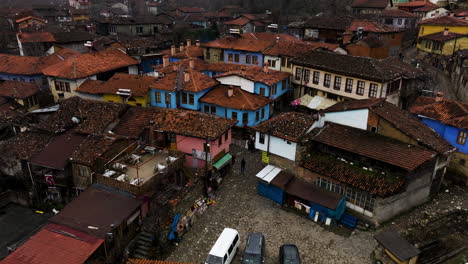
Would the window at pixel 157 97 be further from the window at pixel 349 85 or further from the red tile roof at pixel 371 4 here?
the red tile roof at pixel 371 4

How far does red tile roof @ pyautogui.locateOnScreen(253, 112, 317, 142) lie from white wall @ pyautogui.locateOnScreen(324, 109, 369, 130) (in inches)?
65.5

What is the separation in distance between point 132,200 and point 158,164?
377 centimetres

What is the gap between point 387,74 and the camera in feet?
113

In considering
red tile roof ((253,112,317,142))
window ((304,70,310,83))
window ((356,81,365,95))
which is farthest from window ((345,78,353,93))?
red tile roof ((253,112,317,142))

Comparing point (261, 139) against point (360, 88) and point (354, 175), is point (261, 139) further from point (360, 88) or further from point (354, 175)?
point (360, 88)

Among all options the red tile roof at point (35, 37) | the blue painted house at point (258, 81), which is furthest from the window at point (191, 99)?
the red tile roof at point (35, 37)

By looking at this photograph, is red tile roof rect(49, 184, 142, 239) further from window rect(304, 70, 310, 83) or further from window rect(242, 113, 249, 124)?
window rect(304, 70, 310, 83)

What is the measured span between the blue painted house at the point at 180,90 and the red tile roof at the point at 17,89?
1427 centimetres

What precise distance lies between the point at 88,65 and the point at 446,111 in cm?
3942

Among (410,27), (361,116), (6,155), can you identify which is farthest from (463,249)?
(410,27)

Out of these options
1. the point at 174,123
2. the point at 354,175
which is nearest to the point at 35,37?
the point at 174,123

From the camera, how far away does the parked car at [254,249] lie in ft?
65.3

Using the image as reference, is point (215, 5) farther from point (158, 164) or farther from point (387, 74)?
point (158, 164)

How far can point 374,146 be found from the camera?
80.3ft
